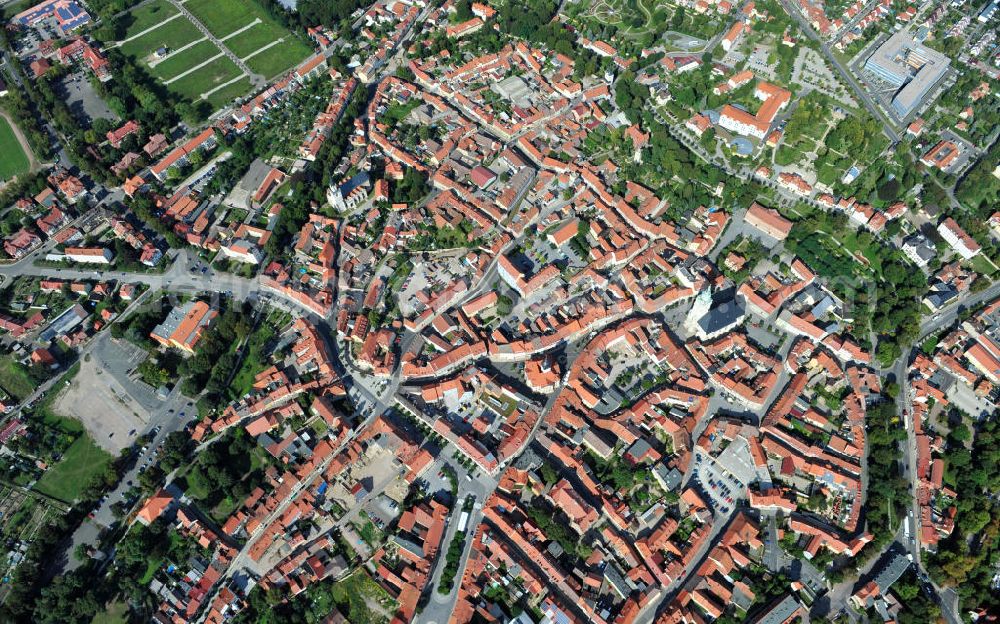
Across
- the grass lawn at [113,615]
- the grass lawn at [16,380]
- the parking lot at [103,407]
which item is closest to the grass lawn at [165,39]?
the grass lawn at [16,380]

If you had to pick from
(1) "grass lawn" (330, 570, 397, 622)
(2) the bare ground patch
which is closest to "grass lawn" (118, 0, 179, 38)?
(2) the bare ground patch

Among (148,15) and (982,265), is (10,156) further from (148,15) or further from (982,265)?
(982,265)

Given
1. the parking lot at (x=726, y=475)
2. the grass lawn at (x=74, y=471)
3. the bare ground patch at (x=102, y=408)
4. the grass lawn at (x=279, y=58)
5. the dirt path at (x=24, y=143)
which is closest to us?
the parking lot at (x=726, y=475)

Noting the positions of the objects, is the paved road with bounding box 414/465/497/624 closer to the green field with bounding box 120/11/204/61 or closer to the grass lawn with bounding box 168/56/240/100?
the grass lawn with bounding box 168/56/240/100

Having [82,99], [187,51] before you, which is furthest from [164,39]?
[82,99]

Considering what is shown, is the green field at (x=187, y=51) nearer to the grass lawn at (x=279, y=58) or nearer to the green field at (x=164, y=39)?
the green field at (x=164, y=39)

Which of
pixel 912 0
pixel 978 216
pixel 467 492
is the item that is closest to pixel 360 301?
pixel 467 492

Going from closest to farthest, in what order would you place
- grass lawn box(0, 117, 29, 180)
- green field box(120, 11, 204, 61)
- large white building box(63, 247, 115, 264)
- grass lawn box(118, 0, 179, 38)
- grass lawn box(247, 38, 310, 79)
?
1. large white building box(63, 247, 115, 264)
2. grass lawn box(0, 117, 29, 180)
3. grass lawn box(247, 38, 310, 79)
4. green field box(120, 11, 204, 61)
5. grass lawn box(118, 0, 179, 38)
